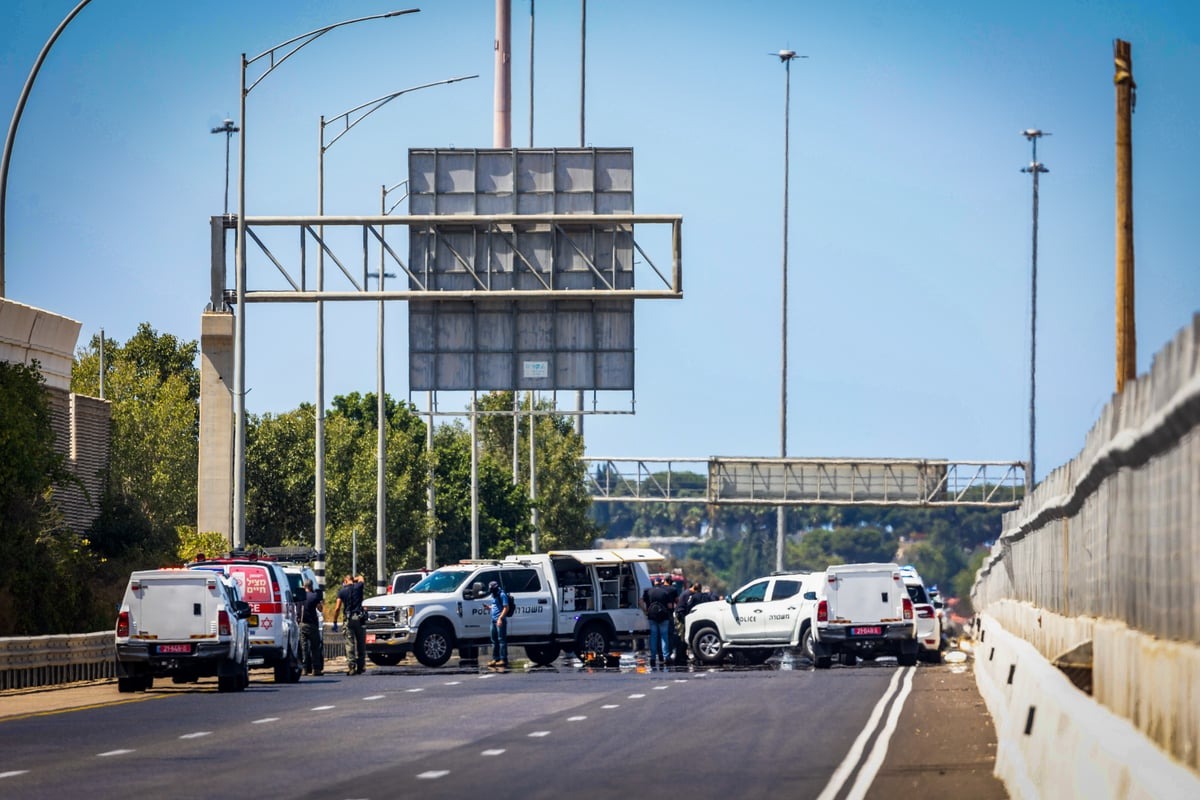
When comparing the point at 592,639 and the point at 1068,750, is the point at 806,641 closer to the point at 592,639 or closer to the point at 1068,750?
the point at 592,639

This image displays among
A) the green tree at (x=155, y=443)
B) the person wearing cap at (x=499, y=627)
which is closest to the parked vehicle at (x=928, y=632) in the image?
the person wearing cap at (x=499, y=627)

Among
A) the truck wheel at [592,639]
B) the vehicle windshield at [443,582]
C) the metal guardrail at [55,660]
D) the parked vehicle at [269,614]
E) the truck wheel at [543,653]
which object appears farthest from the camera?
the truck wheel at [592,639]

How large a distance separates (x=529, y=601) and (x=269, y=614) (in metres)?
9.60

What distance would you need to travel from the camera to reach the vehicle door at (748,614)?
42.9 meters

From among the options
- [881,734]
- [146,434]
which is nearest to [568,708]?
[881,734]

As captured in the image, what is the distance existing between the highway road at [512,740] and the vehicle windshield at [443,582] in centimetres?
956

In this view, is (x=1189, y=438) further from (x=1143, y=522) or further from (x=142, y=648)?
(x=142, y=648)

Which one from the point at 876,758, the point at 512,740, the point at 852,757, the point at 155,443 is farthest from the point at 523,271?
the point at 155,443

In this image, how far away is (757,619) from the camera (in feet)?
141

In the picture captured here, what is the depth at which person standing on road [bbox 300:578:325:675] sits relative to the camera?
38125 millimetres

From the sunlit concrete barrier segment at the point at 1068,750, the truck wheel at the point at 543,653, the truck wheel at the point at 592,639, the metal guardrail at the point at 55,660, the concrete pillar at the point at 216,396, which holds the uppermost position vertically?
the concrete pillar at the point at 216,396

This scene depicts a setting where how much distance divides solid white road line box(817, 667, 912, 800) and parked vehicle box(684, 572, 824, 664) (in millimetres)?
14307

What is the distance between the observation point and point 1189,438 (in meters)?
8.92

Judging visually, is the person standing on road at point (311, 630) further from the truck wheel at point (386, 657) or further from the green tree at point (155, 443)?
the green tree at point (155, 443)
